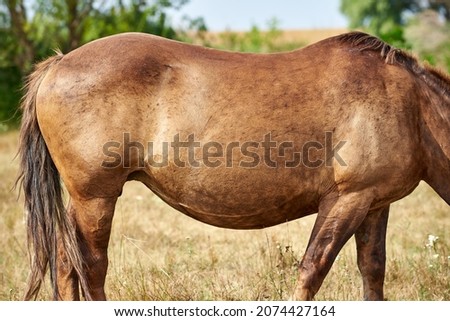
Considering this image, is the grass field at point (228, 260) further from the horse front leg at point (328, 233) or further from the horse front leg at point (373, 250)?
the horse front leg at point (328, 233)

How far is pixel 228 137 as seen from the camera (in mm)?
3951

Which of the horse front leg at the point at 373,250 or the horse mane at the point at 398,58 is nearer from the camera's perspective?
the horse mane at the point at 398,58

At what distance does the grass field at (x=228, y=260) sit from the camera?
4949 mm

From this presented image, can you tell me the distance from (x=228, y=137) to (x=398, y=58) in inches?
48.0

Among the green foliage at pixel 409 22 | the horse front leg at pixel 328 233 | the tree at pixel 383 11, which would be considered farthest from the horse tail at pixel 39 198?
the tree at pixel 383 11

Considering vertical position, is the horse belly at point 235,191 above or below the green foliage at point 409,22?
below

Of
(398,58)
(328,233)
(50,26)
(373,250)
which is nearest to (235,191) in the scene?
(328,233)

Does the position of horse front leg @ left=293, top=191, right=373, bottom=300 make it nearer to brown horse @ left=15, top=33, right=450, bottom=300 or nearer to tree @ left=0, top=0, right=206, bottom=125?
brown horse @ left=15, top=33, right=450, bottom=300

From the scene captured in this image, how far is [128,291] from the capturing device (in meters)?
4.82

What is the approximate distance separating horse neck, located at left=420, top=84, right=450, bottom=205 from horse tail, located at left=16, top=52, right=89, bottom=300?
7.36ft

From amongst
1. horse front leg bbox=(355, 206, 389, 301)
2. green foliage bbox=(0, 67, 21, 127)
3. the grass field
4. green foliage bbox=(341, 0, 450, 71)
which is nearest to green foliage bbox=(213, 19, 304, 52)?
green foliage bbox=(341, 0, 450, 71)

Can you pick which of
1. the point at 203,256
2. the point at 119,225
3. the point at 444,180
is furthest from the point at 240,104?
the point at 119,225

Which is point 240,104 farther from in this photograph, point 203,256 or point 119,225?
point 119,225

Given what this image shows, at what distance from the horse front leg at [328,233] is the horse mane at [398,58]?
868 millimetres
